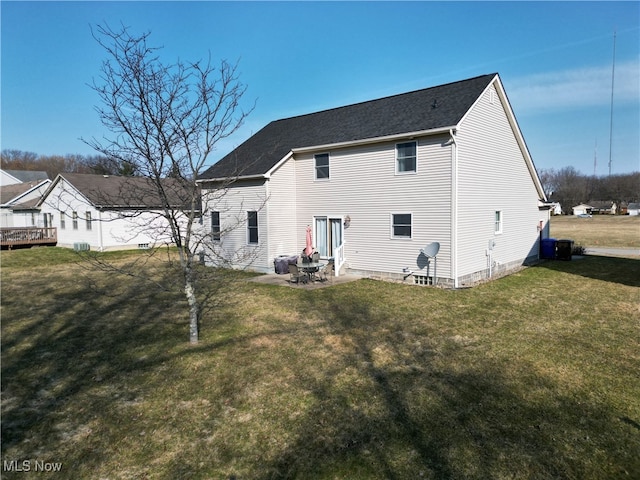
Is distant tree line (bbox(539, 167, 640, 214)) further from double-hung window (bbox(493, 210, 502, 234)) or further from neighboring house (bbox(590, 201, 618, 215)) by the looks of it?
double-hung window (bbox(493, 210, 502, 234))

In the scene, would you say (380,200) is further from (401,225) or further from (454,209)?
(454,209)

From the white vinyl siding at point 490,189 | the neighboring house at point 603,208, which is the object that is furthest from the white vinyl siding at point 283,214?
the neighboring house at point 603,208

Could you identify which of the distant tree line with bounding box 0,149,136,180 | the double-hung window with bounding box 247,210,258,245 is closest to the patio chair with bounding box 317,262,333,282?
the double-hung window with bounding box 247,210,258,245

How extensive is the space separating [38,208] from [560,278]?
35398 mm

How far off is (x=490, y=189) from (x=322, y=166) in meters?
6.72

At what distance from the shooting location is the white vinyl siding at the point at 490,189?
1297 cm

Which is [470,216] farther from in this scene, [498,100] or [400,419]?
[400,419]

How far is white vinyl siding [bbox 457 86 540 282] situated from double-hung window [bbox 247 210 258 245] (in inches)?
329

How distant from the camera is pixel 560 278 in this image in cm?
1432

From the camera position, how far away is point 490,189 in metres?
14.6

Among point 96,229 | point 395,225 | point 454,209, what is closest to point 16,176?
point 96,229

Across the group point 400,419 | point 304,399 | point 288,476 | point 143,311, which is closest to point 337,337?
point 304,399

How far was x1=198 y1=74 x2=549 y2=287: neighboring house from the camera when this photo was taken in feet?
42.1

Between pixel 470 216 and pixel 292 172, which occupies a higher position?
pixel 292 172
